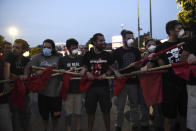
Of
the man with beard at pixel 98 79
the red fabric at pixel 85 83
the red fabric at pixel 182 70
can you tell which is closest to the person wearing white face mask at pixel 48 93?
the red fabric at pixel 85 83

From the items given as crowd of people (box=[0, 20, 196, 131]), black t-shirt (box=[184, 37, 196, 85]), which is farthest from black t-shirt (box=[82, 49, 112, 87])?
black t-shirt (box=[184, 37, 196, 85])

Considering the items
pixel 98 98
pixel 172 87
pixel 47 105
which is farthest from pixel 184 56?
pixel 47 105

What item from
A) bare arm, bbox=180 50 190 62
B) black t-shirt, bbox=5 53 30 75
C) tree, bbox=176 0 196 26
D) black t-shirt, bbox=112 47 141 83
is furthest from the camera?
tree, bbox=176 0 196 26

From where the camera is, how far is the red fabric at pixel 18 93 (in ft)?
12.0

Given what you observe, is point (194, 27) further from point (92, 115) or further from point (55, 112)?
point (55, 112)

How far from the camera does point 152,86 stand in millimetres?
3711

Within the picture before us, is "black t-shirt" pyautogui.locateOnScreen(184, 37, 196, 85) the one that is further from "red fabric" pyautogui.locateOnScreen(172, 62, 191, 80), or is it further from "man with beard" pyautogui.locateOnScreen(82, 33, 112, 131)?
"man with beard" pyautogui.locateOnScreen(82, 33, 112, 131)

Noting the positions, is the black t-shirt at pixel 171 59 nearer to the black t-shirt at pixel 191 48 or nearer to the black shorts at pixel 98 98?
the black t-shirt at pixel 191 48

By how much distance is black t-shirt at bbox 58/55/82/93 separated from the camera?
405 centimetres

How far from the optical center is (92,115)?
3.83 m

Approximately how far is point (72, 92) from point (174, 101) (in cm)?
212

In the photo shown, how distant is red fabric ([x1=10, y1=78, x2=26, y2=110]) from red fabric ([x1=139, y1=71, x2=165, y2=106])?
8.08 feet

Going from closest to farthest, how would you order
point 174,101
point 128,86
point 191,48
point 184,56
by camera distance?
1. point 191,48
2. point 184,56
3. point 174,101
4. point 128,86

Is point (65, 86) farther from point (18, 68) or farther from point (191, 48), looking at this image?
point (191, 48)
